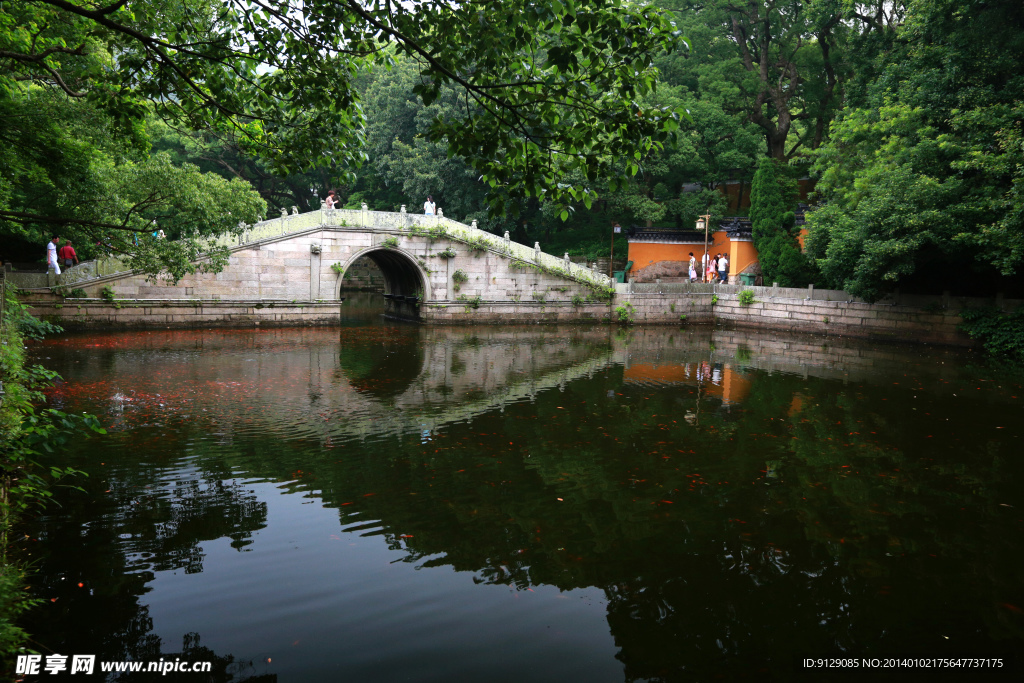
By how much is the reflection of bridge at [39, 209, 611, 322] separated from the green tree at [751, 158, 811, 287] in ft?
22.5

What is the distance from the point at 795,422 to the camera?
35.8 feet

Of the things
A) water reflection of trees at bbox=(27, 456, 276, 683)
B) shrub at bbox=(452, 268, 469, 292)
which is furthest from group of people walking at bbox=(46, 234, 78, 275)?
water reflection of trees at bbox=(27, 456, 276, 683)

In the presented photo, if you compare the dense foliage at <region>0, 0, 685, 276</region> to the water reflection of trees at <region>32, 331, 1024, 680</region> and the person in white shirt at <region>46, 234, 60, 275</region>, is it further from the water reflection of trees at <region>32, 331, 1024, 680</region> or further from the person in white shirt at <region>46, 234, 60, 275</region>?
the person in white shirt at <region>46, 234, 60, 275</region>

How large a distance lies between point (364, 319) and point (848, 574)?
2328cm

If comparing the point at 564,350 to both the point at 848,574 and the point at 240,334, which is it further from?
the point at 848,574

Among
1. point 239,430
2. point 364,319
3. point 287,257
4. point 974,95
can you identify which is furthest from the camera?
point 364,319

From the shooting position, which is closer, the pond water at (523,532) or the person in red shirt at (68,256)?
the pond water at (523,532)

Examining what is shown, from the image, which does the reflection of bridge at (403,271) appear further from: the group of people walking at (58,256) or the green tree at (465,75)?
the green tree at (465,75)

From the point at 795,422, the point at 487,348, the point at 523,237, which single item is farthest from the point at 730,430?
the point at 523,237

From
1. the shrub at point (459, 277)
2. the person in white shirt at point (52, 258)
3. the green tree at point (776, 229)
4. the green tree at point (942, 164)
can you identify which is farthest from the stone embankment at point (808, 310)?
the person in white shirt at point (52, 258)

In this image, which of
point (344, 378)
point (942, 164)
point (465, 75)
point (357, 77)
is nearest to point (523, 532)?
point (465, 75)

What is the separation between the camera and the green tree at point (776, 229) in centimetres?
2650

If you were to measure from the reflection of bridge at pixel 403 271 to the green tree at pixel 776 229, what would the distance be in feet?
22.5

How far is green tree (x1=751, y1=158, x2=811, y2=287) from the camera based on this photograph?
26.5m
